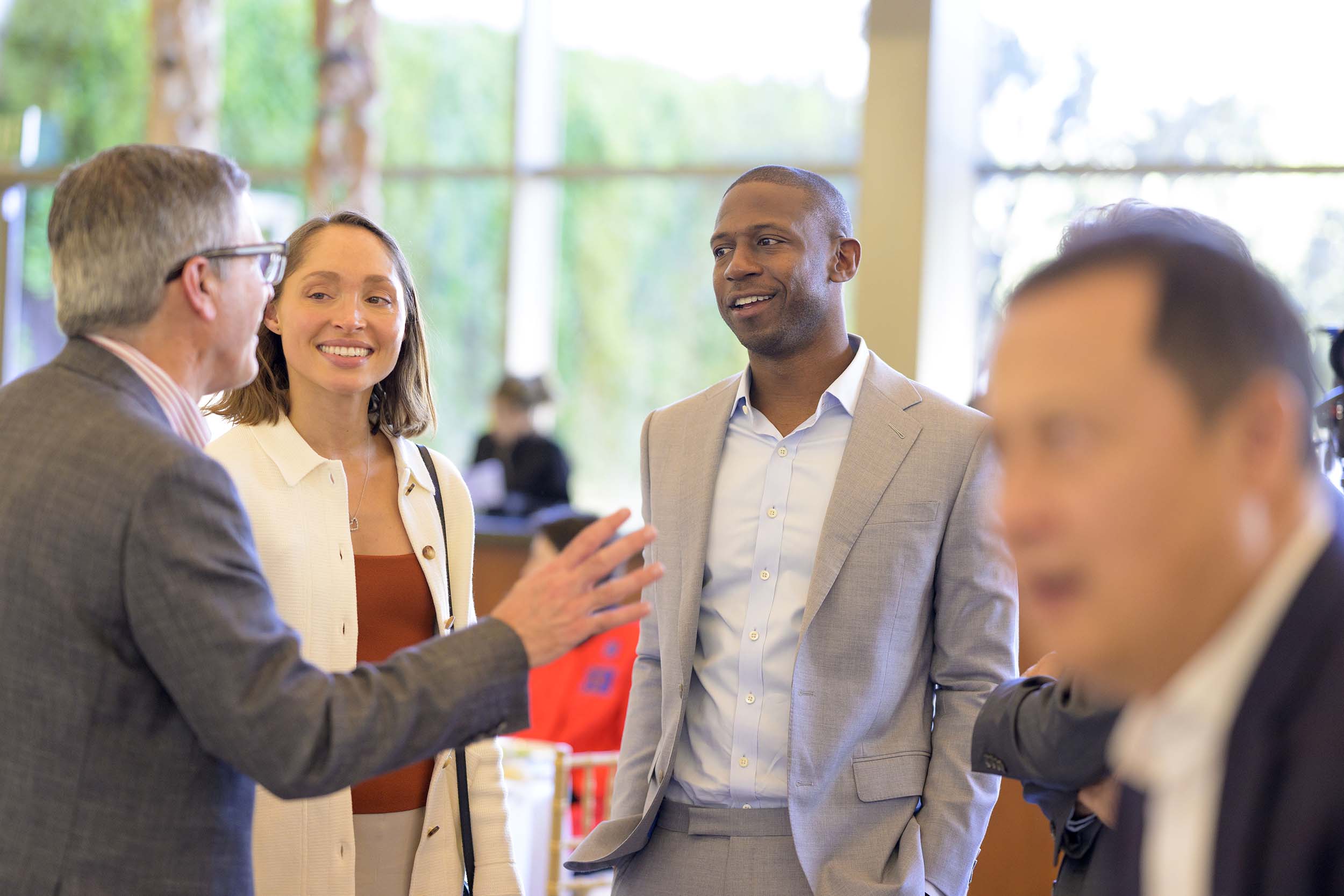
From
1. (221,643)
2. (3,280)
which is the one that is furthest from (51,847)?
(3,280)

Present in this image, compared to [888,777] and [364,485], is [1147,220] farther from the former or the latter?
[364,485]

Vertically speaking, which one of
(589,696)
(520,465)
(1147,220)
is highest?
(1147,220)

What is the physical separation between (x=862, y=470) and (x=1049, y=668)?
56cm

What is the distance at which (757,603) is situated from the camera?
2082 mm

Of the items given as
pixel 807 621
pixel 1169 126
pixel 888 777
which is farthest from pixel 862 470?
pixel 1169 126

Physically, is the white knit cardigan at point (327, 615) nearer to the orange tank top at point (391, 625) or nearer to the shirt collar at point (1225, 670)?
the orange tank top at point (391, 625)

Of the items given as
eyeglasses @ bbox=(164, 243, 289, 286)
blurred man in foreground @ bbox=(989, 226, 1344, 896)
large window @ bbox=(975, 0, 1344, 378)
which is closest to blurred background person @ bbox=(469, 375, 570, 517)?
large window @ bbox=(975, 0, 1344, 378)

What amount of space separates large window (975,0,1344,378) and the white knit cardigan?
17.7 ft

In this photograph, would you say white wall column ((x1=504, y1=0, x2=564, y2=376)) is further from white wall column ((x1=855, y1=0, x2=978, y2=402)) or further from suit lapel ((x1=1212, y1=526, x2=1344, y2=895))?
suit lapel ((x1=1212, y1=526, x2=1344, y2=895))

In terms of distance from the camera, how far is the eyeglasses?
1.47 metres

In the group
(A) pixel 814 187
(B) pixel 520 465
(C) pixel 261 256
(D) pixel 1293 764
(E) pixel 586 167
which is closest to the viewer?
(D) pixel 1293 764

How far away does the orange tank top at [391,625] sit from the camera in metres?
1.96

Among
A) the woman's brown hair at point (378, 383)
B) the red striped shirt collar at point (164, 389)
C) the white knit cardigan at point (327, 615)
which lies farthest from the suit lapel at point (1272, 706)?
the woman's brown hair at point (378, 383)

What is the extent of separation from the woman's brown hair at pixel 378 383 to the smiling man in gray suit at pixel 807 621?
472 mm
